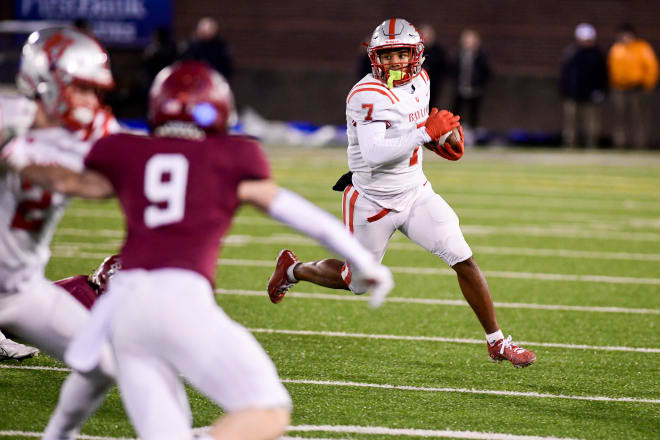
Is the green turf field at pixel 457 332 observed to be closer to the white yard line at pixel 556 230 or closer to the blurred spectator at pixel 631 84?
the white yard line at pixel 556 230

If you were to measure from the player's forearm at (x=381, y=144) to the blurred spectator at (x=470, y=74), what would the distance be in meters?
12.6

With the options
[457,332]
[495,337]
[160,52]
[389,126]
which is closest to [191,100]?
[389,126]

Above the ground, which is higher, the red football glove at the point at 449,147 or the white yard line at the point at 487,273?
the red football glove at the point at 449,147

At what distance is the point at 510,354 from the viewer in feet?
18.0

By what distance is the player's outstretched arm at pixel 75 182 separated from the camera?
3.26 meters

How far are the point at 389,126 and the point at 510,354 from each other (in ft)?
4.16

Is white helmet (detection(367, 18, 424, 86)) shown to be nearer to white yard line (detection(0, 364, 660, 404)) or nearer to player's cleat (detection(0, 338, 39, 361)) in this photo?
white yard line (detection(0, 364, 660, 404))

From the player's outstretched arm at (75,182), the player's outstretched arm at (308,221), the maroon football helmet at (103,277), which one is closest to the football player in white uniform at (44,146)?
the player's outstretched arm at (75,182)

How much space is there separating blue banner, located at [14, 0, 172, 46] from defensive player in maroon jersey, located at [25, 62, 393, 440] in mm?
A: 17516

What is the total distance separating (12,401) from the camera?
4.71 meters

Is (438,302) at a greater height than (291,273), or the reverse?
(291,273)

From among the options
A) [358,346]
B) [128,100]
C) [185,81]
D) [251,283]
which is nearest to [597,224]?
[251,283]

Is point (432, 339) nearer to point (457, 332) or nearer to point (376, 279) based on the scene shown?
point (457, 332)

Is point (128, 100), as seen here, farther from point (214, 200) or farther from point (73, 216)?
point (214, 200)
